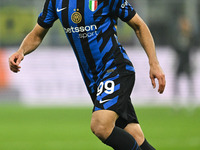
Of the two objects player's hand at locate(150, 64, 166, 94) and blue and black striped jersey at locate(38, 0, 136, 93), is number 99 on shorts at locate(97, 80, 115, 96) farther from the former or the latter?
player's hand at locate(150, 64, 166, 94)

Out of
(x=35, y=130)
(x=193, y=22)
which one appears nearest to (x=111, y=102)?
(x=35, y=130)

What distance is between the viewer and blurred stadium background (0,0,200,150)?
45.6 feet


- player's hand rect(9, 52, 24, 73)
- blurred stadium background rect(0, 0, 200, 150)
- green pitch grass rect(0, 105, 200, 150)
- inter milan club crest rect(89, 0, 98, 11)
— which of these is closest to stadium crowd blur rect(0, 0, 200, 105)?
blurred stadium background rect(0, 0, 200, 150)

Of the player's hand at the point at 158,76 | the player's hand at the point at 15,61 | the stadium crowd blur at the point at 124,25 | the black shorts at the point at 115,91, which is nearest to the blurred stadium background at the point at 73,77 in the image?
the stadium crowd blur at the point at 124,25

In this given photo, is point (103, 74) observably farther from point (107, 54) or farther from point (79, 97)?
point (79, 97)

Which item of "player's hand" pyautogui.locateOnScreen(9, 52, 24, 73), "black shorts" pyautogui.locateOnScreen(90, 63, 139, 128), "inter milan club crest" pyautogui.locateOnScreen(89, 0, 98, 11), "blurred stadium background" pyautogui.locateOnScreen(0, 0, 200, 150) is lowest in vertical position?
"blurred stadium background" pyautogui.locateOnScreen(0, 0, 200, 150)

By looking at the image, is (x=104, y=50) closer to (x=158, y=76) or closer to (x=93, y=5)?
(x=93, y=5)

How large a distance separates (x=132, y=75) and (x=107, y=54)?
0.32m

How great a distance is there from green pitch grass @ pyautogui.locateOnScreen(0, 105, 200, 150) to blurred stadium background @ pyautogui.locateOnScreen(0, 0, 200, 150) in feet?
0.08

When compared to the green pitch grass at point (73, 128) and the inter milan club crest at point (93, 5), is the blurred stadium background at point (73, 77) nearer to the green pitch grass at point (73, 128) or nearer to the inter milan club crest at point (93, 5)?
the green pitch grass at point (73, 128)

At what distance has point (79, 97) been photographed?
18.0 meters

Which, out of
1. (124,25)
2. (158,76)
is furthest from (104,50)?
(124,25)

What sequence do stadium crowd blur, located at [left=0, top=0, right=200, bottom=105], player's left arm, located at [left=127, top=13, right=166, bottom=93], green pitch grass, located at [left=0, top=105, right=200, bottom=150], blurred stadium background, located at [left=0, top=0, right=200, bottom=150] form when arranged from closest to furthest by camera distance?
player's left arm, located at [left=127, top=13, right=166, bottom=93] → green pitch grass, located at [left=0, top=105, right=200, bottom=150] → blurred stadium background, located at [left=0, top=0, right=200, bottom=150] → stadium crowd blur, located at [left=0, top=0, right=200, bottom=105]

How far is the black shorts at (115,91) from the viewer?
5121 mm
